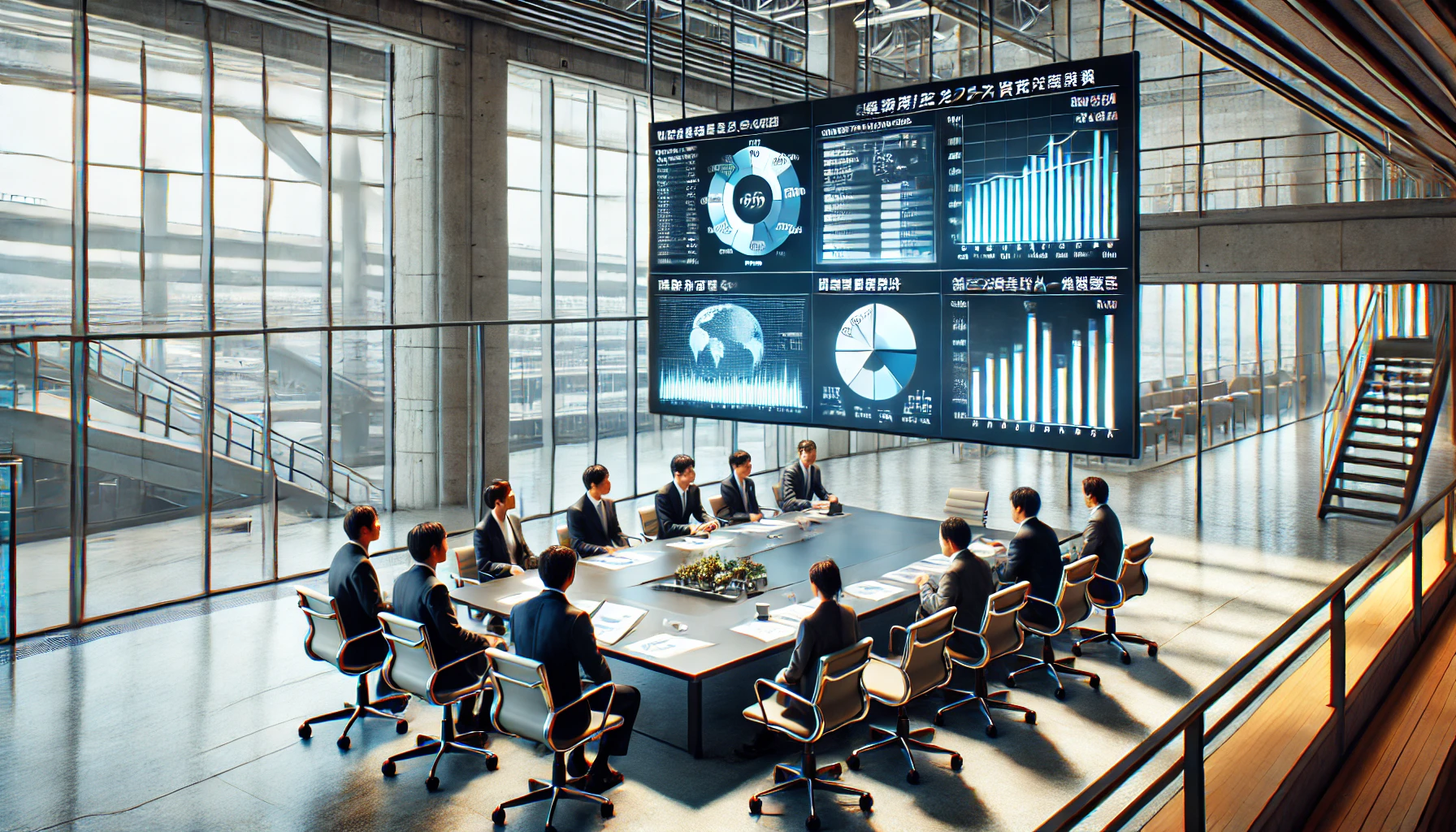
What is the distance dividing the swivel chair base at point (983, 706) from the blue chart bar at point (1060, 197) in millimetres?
2836

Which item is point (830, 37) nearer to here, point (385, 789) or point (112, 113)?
point (112, 113)

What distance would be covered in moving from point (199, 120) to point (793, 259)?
23.1ft

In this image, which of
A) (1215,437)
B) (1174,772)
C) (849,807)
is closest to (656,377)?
(849,807)

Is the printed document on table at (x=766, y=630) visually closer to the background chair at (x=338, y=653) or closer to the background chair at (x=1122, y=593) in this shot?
the background chair at (x=338, y=653)

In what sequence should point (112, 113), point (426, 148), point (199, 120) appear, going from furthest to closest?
point (426, 148)
point (199, 120)
point (112, 113)

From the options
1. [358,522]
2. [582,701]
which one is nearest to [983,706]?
[582,701]

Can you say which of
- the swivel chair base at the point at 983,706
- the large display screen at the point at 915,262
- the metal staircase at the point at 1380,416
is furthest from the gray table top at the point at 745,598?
the metal staircase at the point at 1380,416

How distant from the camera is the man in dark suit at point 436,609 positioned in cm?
612

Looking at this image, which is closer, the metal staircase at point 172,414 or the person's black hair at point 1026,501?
the person's black hair at point 1026,501

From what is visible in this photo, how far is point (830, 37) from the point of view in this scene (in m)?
18.7

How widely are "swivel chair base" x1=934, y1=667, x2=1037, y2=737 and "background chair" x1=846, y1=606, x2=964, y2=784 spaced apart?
398mm

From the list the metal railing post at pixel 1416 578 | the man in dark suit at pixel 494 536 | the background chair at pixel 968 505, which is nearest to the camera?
the metal railing post at pixel 1416 578

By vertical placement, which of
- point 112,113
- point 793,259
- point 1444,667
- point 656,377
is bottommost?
point 1444,667

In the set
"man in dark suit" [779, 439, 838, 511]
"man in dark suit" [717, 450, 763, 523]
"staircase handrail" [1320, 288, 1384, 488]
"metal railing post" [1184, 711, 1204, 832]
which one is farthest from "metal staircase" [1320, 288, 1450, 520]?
"metal railing post" [1184, 711, 1204, 832]
